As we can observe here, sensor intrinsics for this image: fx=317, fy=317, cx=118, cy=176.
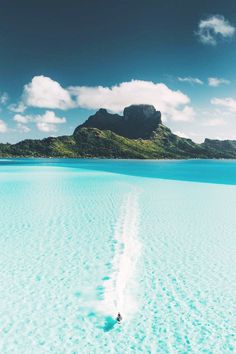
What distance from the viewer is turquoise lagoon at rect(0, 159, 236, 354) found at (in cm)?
1190

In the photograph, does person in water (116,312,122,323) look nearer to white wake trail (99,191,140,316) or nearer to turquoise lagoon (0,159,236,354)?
turquoise lagoon (0,159,236,354)

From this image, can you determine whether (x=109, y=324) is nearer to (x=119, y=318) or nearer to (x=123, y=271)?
(x=119, y=318)

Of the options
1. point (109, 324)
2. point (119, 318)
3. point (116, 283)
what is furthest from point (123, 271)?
point (109, 324)

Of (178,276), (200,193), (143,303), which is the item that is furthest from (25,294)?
(200,193)

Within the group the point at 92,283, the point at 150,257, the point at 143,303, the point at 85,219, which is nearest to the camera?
the point at 143,303

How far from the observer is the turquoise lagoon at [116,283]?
11.9 meters

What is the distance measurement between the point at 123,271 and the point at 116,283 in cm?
168

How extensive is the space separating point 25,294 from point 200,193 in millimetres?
41637

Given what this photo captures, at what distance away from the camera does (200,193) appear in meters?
52.6

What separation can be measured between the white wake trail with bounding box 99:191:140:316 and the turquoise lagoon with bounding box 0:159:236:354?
0.05 m

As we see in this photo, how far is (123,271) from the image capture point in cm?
1853

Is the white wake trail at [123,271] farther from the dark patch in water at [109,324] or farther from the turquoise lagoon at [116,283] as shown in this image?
the dark patch in water at [109,324]

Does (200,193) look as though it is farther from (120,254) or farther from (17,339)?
(17,339)

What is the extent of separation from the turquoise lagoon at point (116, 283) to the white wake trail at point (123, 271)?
0.05 meters
